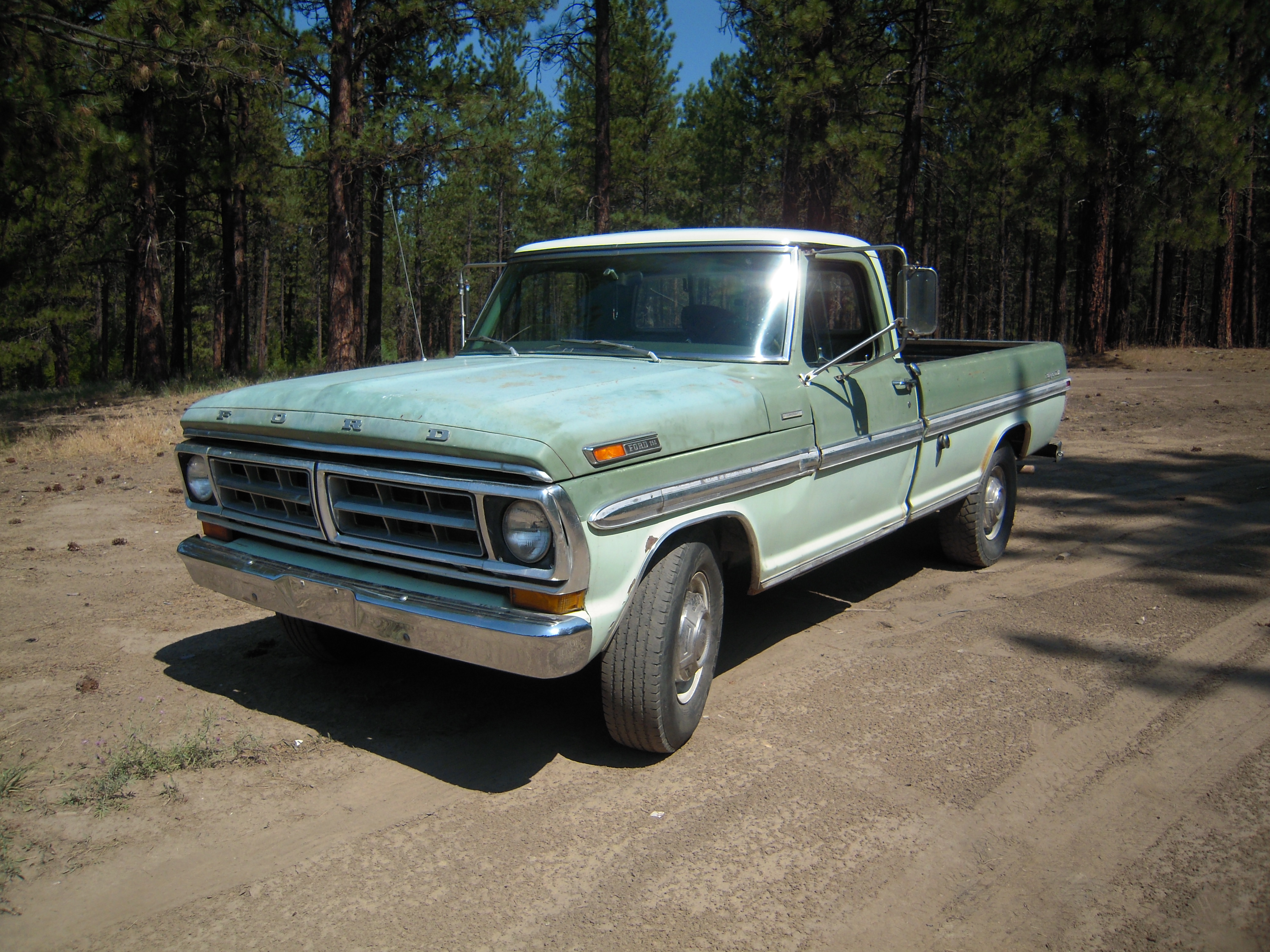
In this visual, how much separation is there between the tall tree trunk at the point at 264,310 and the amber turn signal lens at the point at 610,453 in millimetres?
40946

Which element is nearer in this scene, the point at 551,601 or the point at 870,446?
the point at 551,601

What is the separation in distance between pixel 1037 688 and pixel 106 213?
71.7 feet

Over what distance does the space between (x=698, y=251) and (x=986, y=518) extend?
2955 millimetres

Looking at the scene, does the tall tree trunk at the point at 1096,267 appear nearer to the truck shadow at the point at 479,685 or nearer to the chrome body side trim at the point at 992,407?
the chrome body side trim at the point at 992,407

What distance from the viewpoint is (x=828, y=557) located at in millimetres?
4367

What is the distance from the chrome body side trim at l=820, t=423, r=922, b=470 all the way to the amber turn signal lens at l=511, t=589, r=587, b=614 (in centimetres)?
162

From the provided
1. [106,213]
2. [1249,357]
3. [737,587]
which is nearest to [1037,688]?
[737,587]

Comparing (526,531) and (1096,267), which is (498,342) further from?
(1096,267)

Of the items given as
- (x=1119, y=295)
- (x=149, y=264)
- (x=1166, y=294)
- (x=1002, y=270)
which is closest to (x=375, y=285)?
(x=149, y=264)

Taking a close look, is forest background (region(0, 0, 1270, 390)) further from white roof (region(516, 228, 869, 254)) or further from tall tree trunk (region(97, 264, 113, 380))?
tall tree trunk (region(97, 264, 113, 380))

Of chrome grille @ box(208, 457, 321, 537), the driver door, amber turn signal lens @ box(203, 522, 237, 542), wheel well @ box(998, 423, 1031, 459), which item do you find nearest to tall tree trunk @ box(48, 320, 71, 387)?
amber turn signal lens @ box(203, 522, 237, 542)

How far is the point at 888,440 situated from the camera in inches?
187

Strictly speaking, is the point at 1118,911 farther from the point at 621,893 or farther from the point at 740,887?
the point at 621,893

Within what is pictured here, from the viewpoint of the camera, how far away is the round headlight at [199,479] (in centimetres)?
397
